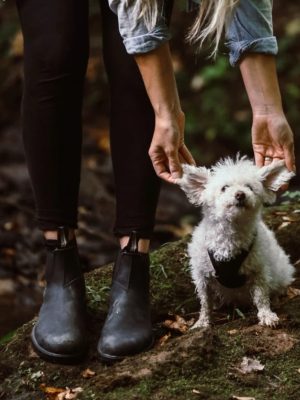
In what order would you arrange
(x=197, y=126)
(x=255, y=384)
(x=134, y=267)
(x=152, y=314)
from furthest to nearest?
(x=197, y=126) < (x=152, y=314) < (x=134, y=267) < (x=255, y=384)

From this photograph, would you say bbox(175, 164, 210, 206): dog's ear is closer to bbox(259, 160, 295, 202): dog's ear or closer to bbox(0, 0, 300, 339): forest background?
bbox(259, 160, 295, 202): dog's ear

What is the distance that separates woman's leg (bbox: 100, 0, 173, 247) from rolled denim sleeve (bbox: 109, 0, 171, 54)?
33cm

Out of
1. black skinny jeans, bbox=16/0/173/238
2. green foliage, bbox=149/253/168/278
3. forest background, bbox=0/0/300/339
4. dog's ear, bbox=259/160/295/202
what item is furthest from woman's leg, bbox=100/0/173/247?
forest background, bbox=0/0/300/339

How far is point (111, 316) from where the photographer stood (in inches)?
85.0

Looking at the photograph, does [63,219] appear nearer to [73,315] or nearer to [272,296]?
[73,315]

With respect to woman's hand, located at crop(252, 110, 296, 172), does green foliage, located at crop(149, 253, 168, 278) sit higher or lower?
lower

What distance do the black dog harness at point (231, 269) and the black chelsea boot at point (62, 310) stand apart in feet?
1.84

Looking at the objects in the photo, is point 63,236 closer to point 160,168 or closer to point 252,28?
point 160,168

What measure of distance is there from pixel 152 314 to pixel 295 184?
3907mm

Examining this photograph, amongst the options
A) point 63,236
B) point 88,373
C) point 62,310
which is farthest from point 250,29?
point 88,373

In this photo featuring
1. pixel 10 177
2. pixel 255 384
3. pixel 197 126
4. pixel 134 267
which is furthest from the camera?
pixel 197 126

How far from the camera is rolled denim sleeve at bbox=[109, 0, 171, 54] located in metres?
1.79

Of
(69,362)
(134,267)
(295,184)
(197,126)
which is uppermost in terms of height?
(134,267)

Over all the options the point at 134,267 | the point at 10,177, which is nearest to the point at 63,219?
the point at 134,267
